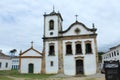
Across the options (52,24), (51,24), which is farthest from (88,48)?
(51,24)

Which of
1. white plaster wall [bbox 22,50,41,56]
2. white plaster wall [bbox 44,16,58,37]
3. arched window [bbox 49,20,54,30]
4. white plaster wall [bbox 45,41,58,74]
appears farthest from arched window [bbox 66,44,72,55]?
white plaster wall [bbox 22,50,41,56]

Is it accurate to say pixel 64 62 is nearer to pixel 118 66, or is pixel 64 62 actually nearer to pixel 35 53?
pixel 35 53

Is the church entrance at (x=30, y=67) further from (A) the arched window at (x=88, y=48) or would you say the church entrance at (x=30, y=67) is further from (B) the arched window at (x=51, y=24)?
(A) the arched window at (x=88, y=48)

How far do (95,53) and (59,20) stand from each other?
8.63 m

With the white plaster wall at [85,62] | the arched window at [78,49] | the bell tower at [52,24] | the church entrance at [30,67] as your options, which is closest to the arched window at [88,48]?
the white plaster wall at [85,62]

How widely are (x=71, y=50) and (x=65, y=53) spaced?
1.06 meters

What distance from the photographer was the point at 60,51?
2923cm

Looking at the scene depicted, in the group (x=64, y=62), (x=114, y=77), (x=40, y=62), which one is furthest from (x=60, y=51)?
(x=114, y=77)

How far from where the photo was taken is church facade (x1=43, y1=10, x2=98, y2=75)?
92.2 ft

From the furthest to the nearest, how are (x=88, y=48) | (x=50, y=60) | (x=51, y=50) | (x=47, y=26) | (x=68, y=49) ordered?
(x=47, y=26), (x=51, y=50), (x=68, y=49), (x=50, y=60), (x=88, y=48)

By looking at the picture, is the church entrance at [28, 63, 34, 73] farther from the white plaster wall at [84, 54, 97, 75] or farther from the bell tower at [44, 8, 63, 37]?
the white plaster wall at [84, 54, 97, 75]

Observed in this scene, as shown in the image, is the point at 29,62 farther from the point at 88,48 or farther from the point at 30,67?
the point at 88,48

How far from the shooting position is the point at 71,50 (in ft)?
95.7

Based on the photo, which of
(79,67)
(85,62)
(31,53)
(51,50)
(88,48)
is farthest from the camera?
(51,50)
